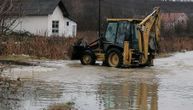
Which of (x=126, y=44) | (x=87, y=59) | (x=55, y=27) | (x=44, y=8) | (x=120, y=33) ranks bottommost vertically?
(x=87, y=59)

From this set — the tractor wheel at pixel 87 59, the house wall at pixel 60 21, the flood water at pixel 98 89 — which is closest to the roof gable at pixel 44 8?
the house wall at pixel 60 21

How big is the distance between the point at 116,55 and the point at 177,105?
523 inches

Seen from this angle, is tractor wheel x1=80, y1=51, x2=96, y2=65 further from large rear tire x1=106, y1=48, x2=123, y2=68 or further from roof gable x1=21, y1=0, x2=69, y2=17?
roof gable x1=21, y1=0, x2=69, y2=17

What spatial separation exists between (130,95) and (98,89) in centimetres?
162

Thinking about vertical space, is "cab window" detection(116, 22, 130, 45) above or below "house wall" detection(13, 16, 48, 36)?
below

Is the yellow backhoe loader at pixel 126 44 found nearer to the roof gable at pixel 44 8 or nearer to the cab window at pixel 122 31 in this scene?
the cab window at pixel 122 31

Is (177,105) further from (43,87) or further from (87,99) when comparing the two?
(43,87)

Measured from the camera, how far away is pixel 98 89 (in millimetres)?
18297

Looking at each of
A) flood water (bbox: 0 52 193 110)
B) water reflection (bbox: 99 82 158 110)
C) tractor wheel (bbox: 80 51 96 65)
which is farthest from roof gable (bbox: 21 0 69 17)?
water reflection (bbox: 99 82 158 110)

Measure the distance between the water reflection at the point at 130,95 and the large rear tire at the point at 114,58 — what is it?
283 inches

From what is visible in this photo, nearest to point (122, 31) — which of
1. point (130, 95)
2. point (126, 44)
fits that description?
point (126, 44)

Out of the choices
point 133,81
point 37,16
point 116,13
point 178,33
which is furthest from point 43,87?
point 116,13

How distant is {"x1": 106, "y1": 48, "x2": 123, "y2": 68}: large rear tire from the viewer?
27.8 m

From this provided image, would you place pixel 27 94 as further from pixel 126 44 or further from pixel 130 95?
pixel 126 44
